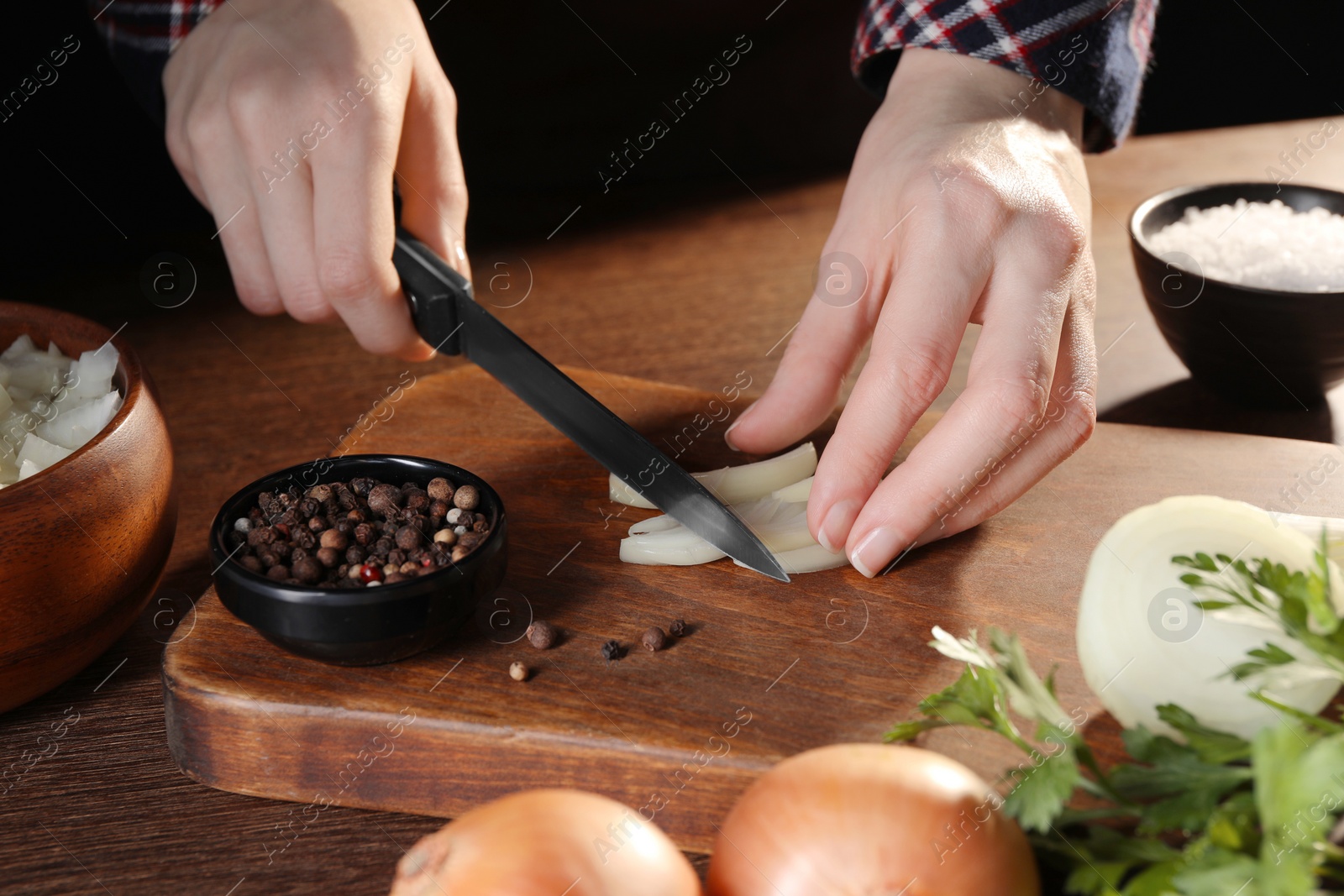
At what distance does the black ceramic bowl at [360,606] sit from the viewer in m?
0.87

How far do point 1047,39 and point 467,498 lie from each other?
34.6 inches

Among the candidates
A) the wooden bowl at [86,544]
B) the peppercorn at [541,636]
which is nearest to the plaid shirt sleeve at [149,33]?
the wooden bowl at [86,544]

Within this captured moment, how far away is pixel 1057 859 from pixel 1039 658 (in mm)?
260

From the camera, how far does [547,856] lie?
63 cm

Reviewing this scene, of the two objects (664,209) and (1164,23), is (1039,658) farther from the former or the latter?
(1164,23)

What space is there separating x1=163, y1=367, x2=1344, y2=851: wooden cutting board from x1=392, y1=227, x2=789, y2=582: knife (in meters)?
0.05

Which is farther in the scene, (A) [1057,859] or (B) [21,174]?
(B) [21,174]

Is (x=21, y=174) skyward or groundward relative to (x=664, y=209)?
skyward

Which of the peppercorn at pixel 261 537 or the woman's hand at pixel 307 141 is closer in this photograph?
the peppercorn at pixel 261 537

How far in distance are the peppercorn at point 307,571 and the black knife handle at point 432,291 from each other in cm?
37

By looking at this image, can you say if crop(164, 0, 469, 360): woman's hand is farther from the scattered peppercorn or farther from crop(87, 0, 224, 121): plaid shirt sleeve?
the scattered peppercorn

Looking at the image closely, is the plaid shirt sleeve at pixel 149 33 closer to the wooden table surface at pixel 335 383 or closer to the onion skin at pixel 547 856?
the wooden table surface at pixel 335 383

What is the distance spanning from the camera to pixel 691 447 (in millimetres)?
1289

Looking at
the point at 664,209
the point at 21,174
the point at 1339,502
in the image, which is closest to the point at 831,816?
the point at 1339,502
